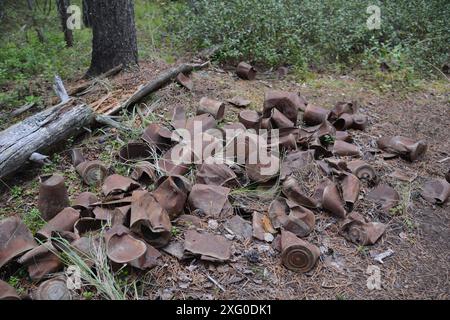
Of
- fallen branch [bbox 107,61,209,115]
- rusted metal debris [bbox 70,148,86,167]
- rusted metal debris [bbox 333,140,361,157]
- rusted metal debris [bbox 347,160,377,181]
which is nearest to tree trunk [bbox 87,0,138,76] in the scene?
fallen branch [bbox 107,61,209,115]

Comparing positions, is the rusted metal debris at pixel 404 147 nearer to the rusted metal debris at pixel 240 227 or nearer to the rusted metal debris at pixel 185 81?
the rusted metal debris at pixel 240 227

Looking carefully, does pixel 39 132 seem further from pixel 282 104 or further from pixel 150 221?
pixel 282 104

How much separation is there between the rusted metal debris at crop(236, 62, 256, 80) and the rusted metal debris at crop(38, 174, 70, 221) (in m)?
2.39

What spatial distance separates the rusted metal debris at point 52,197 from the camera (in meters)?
2.33

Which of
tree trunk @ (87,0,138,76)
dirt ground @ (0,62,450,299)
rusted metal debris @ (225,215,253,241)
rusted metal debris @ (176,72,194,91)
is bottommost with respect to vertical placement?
dirt ground @ (0,62,450,299)

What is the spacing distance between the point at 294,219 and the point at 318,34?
313cm

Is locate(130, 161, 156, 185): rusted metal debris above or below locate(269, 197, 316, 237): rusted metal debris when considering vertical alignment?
above

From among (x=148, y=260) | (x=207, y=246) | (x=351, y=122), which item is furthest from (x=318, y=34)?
(x=148, y=260)

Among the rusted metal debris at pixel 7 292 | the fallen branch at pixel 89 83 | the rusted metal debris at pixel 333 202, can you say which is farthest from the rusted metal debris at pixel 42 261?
the fallen branch at pixel 89 83

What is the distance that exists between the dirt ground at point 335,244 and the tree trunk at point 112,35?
0.32 m

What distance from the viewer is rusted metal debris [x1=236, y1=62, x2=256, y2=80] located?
4195 mm

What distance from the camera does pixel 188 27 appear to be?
502 cm

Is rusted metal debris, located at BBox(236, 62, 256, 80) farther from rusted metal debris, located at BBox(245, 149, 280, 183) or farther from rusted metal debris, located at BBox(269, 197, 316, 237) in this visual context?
rusted metal debris, located at BBox(269, 197, 316, 237)

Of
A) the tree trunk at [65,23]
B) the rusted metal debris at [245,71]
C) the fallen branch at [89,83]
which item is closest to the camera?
the fallen branch at [89,83]
